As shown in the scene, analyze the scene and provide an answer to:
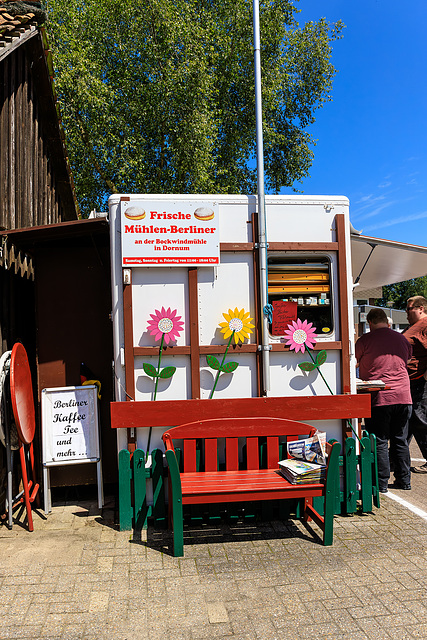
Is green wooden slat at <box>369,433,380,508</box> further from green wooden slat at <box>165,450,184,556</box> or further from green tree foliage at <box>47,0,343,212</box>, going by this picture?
green tree foliage at <box>47,0,343,212</box>

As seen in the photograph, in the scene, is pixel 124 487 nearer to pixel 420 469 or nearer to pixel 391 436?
pixel 391 436

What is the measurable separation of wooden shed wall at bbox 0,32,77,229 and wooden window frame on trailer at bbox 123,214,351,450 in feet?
6.88

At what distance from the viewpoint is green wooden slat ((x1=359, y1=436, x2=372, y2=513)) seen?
180 inches

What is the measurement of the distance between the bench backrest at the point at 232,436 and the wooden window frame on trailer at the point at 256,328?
284mm

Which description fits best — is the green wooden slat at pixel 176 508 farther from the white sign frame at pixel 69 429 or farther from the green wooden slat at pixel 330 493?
the white sign frame at pixel 69 429

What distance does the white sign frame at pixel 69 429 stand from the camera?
4902mm

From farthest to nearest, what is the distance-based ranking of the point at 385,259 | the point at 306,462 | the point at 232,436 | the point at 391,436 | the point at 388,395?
1. the point at 385,259
2. the point at 391,436
3. the point at 388,395
4. the point at 232,436
5. the point at 306,462

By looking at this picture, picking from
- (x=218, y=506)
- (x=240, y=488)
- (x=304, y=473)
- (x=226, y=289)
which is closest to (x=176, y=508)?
(x=240, y=488)

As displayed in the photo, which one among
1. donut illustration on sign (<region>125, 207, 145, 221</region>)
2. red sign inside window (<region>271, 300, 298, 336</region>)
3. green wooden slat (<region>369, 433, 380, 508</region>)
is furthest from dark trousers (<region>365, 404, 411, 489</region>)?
donut illustration on sign (<region>125, 207, 145, 221</region>)

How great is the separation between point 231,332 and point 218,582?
6.43 feet

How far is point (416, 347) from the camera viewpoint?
6371 millimetres

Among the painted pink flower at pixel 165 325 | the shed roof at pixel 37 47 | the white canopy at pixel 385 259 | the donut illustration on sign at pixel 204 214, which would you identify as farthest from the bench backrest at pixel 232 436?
the shed roof at pixel 37 47

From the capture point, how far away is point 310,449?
13.8ft

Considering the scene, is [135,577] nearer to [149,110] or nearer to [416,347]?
[416,347]
